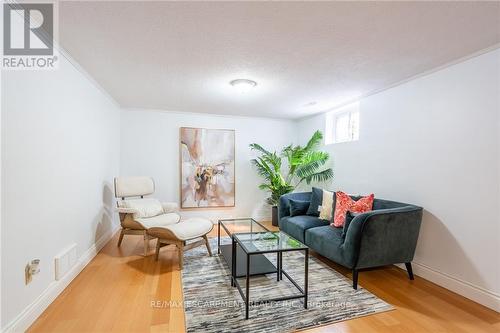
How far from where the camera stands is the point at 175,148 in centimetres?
464

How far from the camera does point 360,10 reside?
1607 millimetres

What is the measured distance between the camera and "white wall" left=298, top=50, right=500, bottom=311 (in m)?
2.10

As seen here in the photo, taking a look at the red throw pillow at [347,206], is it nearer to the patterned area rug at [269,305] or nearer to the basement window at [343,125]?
the patterned area rug at [269,305]

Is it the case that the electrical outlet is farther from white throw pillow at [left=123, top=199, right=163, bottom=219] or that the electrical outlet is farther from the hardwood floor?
white throw pillow at [left=123, top=199, right=163, bottom=219]

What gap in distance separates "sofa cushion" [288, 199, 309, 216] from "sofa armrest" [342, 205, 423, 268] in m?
1.29

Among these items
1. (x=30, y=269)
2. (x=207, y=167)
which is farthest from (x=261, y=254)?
(x=207, y=167)

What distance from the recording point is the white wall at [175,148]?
14.6ft

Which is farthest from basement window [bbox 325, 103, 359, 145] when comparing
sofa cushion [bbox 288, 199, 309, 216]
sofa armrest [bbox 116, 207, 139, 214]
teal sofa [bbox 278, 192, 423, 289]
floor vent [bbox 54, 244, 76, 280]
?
floor vent [bbox 54, 244, 76, 280]

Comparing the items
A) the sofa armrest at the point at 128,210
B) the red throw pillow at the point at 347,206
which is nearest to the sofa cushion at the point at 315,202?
the red throw pillow at the point at 347,206

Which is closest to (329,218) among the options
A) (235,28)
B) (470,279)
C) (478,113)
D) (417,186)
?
(417,186)

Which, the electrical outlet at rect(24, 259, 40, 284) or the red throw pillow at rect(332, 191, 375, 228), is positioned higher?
the red throw pillow at rect(332, 191, 375, 228)

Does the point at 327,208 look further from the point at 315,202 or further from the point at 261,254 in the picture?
the point at 261,254

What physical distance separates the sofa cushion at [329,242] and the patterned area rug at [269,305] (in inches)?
8.9

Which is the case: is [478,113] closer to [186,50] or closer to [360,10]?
[360,10]
